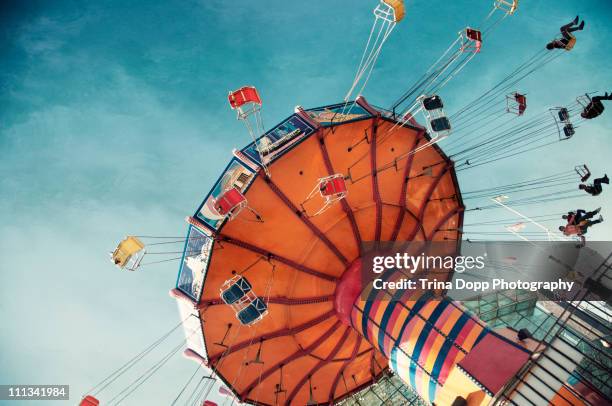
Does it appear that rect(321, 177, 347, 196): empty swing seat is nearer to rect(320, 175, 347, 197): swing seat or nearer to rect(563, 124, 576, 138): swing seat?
rect(320, 175, 347, 197): swing seat

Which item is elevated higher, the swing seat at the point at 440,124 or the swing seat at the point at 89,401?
the swing seat at the point at 440,124

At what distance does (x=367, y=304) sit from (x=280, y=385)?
4977 millimetres

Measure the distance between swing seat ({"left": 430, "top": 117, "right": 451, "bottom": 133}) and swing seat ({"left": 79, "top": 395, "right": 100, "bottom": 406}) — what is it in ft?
44.5

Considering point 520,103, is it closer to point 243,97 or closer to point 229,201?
point 243,97

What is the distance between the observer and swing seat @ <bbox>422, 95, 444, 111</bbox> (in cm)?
1151

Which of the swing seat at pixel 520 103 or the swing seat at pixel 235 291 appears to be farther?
the swing seat at pixel 520 103

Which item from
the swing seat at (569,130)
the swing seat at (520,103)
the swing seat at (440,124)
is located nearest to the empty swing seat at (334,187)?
the swing seat at (440,124)

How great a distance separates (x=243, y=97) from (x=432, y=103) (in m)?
6.00

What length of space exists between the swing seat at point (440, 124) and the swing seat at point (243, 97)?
18.1 ft

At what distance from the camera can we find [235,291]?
10.7m

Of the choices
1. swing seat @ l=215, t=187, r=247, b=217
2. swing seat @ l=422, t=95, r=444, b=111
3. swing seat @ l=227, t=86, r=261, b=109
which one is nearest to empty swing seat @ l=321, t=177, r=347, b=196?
swing seat @ l=215, t=187, r=247, b=217

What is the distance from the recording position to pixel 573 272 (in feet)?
64.0

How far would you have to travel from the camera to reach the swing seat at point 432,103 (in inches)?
453

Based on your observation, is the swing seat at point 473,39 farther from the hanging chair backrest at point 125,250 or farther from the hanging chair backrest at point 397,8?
the hanging chair backrest at point 125,250
